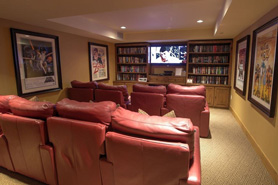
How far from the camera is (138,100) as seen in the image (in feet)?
11.6

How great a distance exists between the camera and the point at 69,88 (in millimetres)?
4320

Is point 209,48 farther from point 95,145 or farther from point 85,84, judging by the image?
point 95,145

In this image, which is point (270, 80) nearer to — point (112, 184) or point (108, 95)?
point (112, 184)

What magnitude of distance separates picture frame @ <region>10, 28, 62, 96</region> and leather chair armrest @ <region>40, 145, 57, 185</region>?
2.05m

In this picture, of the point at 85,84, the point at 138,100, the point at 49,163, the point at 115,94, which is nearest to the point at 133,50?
the point at 85,84

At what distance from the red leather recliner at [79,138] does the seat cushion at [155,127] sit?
15 cm

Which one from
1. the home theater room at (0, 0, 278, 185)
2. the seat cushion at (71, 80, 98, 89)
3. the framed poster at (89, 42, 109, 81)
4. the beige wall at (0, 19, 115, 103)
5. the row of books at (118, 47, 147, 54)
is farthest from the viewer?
the row of books at (118, 47, 147, 54)

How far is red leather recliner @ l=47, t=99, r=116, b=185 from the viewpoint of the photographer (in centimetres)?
152

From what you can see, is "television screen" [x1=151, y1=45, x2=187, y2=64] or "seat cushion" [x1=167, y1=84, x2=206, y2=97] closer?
"seat cushion" [x1=167, y1=84, x2=206, y2=97]

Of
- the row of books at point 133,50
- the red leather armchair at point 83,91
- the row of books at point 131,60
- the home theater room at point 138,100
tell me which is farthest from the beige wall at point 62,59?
the row of books at point 131,60

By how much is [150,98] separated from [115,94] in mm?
742

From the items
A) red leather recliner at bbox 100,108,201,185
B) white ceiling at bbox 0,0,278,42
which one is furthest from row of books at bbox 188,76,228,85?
red leather recliner at bbox 100,108,201,185

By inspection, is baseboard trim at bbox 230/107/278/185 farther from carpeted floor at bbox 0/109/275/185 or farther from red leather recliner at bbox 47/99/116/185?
red leather recliner at bbox 47/99/116/185

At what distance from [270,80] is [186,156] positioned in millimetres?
1922
